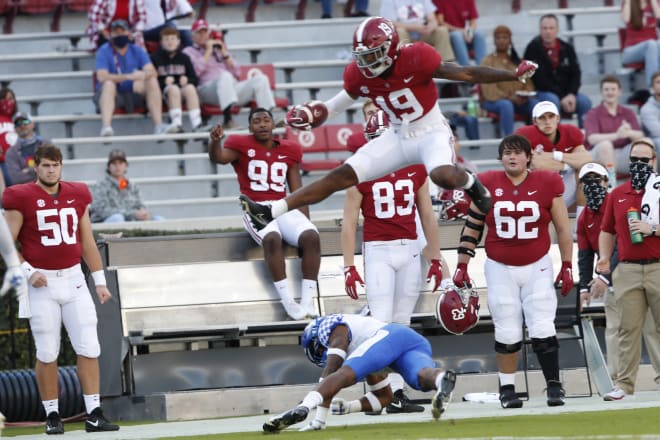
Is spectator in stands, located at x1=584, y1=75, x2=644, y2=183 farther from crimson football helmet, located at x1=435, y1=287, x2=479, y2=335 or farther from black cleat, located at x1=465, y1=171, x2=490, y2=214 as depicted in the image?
black cleat, located at x1=465, y1=171, x2=490, y2=214

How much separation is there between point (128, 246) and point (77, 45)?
715cm

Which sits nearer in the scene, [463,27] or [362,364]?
[362,364]

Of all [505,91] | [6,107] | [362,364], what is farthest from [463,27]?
[362,364]

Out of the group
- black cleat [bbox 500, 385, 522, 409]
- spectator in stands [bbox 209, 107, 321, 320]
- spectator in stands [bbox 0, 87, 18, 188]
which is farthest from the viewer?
spectator in stands [bbox 0, 87, 18, 188]

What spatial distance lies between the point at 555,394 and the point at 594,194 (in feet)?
6.47

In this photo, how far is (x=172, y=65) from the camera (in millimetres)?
15945

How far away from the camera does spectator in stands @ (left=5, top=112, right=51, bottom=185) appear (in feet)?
46.1

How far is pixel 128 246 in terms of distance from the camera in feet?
37.1

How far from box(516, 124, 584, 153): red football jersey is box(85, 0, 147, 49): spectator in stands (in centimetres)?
619

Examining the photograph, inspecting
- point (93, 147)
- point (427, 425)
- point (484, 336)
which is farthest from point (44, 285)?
point (93, 147)

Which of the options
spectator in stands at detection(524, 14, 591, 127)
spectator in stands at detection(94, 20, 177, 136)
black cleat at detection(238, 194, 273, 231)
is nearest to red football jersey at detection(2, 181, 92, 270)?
black cleat at detection(238, 194, 273, 231)

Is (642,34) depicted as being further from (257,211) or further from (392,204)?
(257,211)

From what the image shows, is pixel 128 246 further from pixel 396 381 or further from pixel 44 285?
pixel 396 381

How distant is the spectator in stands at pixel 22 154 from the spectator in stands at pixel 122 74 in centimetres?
172
